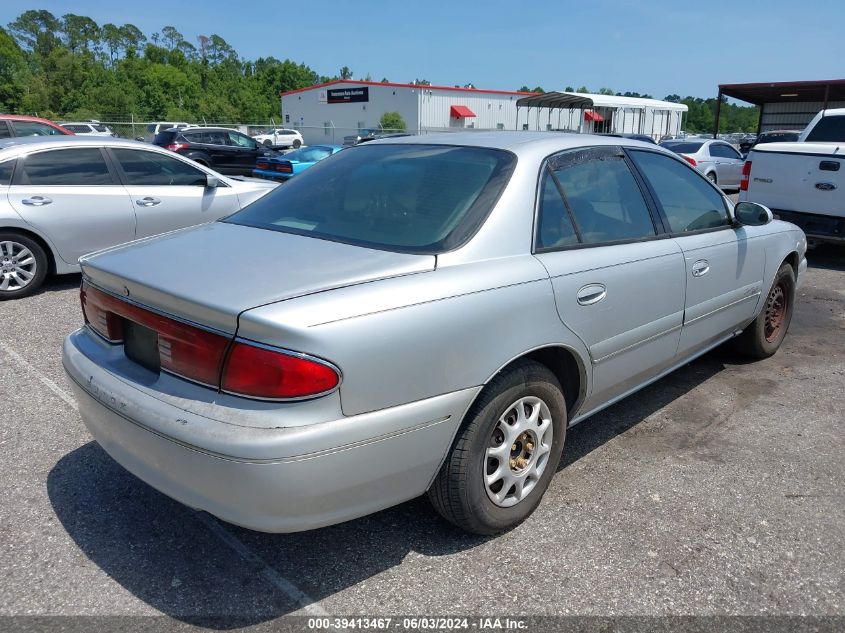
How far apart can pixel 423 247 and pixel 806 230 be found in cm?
739

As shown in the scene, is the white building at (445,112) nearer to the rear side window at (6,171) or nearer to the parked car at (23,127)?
the parked car at (23,127)

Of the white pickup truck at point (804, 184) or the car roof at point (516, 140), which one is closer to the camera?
the car roof at point (516, 140)

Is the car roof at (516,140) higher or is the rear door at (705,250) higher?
the car roof at (516,140)

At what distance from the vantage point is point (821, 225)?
8.28m

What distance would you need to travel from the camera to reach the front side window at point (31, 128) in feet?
48.7

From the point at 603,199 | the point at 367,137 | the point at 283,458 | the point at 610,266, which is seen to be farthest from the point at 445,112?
the point at 283,458

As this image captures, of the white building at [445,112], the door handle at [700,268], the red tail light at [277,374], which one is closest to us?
the red tail light at [277,374]

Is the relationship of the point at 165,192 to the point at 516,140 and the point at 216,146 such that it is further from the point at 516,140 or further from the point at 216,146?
the point at 216,146

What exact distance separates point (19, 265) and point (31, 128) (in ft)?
34.5

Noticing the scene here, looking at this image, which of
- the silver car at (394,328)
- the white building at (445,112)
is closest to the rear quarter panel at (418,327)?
the silver car at (394,328)

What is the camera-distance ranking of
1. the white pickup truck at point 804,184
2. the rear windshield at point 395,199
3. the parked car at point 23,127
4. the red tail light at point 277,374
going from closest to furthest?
the red tail light at point 277,374
the rear windshield at point 395,199
the white pickup truck at point 804,184
the parked car at point 23,127

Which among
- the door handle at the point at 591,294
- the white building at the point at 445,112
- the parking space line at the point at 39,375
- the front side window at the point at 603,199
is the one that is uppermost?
the white building at the point at 445,112

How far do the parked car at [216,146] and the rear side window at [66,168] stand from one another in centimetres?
1448

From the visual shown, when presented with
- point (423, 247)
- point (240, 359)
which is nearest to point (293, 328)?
point (240, 359)
